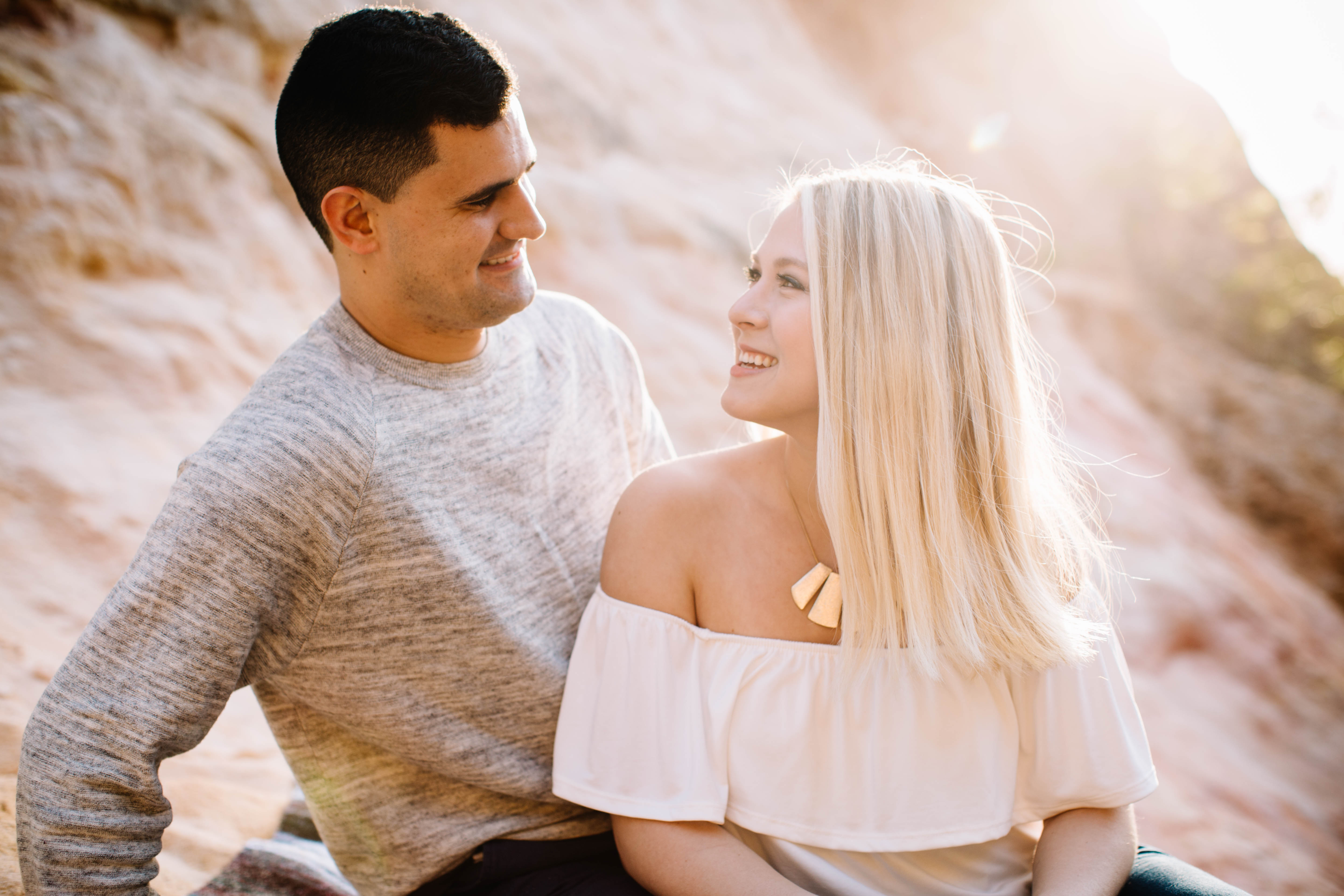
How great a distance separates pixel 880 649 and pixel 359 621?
1.15 meters

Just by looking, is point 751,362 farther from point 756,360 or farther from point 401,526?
point 401,526

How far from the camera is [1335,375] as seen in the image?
1366cm

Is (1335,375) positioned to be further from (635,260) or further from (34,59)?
(34,59)

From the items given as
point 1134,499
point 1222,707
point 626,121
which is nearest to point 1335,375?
point 1134,499

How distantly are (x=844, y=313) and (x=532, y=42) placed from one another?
6.49 meters

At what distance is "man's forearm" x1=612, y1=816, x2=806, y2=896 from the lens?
5.46ft

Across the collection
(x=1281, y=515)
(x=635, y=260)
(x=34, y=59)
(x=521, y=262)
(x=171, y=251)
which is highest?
(x=34, y=59)

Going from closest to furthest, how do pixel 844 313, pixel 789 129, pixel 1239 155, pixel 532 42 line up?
pixel 844 313 < pixel 532 42 < pixel 789 129 < pixel 1239 155

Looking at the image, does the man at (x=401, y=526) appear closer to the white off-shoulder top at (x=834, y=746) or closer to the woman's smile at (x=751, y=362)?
the white off-shoulder top at (x=834, y=746)

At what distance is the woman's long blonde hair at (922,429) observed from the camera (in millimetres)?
1799

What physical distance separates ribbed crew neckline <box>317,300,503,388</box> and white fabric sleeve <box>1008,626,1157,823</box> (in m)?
1.50

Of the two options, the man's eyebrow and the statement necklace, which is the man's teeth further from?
the man's eyebrow

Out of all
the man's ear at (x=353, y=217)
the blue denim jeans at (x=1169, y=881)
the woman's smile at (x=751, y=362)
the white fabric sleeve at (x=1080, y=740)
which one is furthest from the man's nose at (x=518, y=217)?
the blue denim jeans at (x=1169, y=881)

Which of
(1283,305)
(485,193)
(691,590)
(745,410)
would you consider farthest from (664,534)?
(1283,305)
